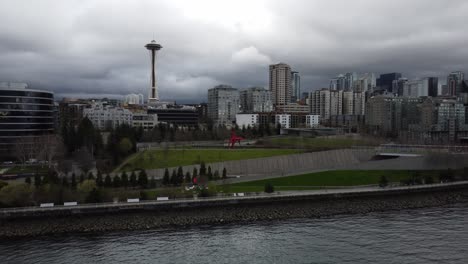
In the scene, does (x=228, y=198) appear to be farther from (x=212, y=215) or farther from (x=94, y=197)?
(x=94, y=197)

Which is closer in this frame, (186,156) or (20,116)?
(186,156)

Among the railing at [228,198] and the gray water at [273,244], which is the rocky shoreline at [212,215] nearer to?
the railing at [228,198]

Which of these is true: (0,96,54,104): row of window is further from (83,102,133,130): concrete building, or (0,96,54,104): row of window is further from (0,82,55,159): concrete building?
(83,102,133,130): concrete building

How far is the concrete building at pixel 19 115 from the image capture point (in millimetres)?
75312

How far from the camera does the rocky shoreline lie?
3609cm

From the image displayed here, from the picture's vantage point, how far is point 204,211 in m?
40.6

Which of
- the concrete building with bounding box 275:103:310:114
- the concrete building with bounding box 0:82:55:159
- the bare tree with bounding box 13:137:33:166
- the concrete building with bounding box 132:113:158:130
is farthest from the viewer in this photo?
the concrete building with bounding box 275:103:310:114

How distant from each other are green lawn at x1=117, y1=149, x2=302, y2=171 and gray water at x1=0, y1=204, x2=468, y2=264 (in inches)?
921

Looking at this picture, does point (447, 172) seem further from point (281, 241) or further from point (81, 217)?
point (81, 217)

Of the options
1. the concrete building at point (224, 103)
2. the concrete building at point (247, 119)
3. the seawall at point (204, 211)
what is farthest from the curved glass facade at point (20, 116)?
the concrete building at point (224, 103)

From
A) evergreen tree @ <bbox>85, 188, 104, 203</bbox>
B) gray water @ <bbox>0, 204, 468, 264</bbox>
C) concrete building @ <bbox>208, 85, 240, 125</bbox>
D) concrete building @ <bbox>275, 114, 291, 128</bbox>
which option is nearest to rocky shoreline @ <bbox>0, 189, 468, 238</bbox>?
gray water @ <bbox>0, 204, 468, 264</bbox>

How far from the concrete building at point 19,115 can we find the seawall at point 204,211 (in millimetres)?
40394

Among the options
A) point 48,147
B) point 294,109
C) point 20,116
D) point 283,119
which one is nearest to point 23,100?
point 20,116

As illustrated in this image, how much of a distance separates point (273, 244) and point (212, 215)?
965cm
